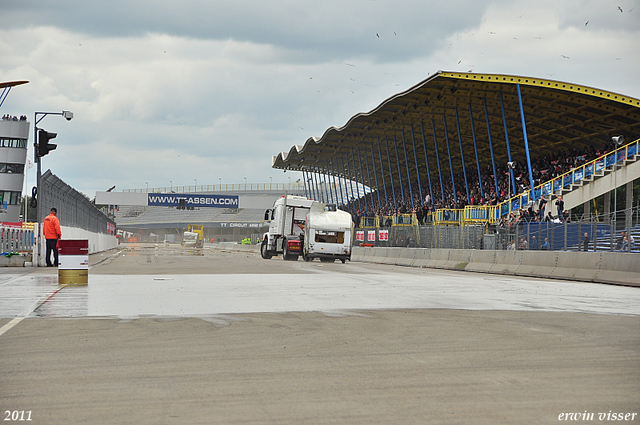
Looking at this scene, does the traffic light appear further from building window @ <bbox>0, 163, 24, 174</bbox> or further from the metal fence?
building window @ <bbox>0, 163, 24, 174</bbox>

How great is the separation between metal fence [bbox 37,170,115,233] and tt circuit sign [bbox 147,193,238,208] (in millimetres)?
43263

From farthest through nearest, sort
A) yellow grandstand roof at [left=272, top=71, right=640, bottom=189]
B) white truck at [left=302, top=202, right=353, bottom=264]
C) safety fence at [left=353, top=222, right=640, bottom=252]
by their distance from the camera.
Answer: yellow grandstand roof at [left=272, top=71, right=640, bottom=189] < white truck at [left=302, top=202, right=353, bottom=264] < safety fence at [left=353, top=222, right=640, bottom=252]

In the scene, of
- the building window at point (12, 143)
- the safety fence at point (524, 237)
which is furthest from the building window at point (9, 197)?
the safety fence at point (524, 237)

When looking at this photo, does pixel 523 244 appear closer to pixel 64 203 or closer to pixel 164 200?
pixel 64 203

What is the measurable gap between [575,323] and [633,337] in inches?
51.4

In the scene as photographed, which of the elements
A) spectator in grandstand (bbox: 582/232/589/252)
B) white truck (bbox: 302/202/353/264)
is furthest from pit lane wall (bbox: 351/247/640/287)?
white truck (bbox: 302/202/353/264)

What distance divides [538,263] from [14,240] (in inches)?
832

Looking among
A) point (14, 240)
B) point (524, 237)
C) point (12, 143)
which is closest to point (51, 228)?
point (14, 240)

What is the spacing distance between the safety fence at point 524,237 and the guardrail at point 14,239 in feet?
59.4

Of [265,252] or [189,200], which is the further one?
[189,200]

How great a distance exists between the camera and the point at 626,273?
63.2ft

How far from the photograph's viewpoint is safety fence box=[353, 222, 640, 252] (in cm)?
2080

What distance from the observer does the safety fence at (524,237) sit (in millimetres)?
20797

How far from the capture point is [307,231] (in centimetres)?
3759
